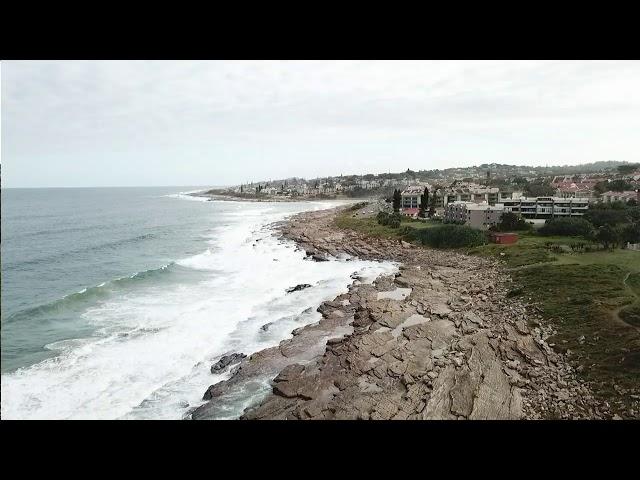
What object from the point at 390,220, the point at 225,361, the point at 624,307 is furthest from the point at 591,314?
the point at 390,220

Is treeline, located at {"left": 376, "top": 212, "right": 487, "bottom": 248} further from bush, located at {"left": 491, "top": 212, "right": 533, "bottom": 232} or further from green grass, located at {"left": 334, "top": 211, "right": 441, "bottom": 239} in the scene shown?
bush, located at {"left": 491, "top": 212, "right": 533, "bottom": 232}

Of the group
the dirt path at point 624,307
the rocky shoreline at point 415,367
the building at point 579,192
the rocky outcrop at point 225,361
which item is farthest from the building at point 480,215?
the rocky outcrop at point 225,361

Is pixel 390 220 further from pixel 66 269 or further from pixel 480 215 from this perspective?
pixel 66 269

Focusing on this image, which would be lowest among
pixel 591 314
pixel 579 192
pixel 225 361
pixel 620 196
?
pixel 225 361

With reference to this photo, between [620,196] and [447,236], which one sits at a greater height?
[620,196]

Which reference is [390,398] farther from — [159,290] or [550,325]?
[159,290]
